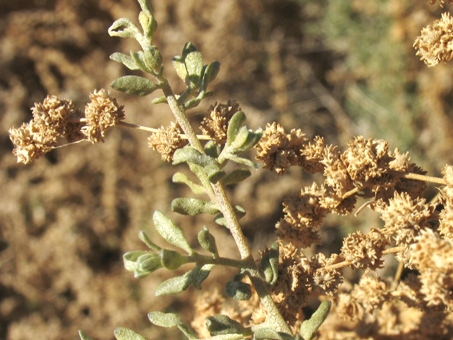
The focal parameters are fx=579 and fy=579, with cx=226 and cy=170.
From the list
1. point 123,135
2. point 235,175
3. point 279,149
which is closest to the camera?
point 235,175

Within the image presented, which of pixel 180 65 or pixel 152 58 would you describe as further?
pixel 180 65

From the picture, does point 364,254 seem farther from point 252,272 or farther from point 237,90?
point 237,90

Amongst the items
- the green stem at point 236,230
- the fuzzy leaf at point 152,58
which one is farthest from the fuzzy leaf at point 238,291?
the fuzzy leaf at point 152,58

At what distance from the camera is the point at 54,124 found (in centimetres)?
99

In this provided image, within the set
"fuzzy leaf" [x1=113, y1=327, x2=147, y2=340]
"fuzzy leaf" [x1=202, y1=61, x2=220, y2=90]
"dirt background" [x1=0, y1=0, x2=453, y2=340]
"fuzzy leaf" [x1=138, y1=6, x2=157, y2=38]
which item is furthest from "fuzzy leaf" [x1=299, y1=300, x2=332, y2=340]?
"dirt background" [x1=0, y1=0, x2=453, y2=340]

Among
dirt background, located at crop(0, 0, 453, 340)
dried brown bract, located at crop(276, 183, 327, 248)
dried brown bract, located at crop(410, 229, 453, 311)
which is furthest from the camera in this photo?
dirt background, located at crop(0, 0, 453, 340)

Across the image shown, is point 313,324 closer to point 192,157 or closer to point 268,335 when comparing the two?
point 268,335

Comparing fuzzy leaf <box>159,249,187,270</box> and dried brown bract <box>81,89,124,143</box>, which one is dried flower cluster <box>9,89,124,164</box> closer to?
dried brown bract <box>81,89,124,143</box>

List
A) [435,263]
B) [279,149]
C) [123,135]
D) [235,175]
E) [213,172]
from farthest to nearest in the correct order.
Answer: [123,135] → [279,149] → [235,175] → [213,172] → [435,263]

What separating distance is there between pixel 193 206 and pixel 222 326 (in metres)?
0.19

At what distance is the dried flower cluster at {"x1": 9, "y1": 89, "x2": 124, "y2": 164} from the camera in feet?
3.21

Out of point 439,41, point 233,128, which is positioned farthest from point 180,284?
point 439,41

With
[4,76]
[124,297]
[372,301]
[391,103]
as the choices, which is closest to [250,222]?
[124,297]

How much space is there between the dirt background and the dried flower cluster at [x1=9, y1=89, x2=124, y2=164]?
7.99 ft
